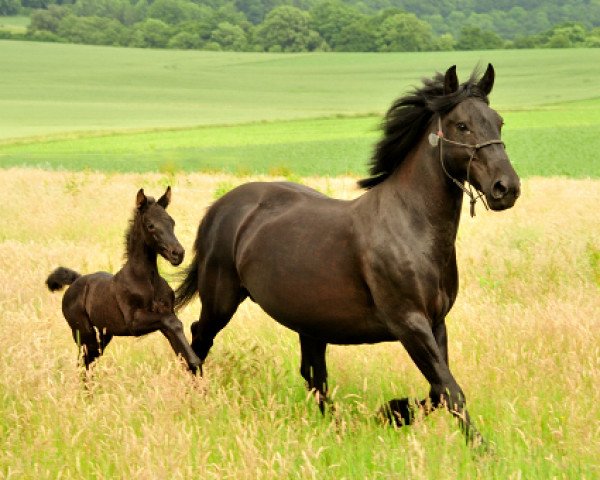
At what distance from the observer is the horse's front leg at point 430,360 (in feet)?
17.1

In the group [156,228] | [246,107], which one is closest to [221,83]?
[246,107]

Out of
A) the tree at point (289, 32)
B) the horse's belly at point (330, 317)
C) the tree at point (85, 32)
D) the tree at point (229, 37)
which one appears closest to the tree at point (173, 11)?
the tree at point (85, 32)

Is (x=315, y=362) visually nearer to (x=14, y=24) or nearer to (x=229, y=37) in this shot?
(x=229, y=37)

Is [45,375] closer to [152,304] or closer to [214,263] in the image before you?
[152,304]

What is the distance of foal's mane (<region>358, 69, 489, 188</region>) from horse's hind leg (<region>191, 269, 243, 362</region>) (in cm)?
141

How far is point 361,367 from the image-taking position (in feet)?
23.0

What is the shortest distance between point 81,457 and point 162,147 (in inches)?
1417

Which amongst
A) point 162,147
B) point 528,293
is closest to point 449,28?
point 162,147

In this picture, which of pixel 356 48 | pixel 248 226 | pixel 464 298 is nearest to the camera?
pixel 248 226

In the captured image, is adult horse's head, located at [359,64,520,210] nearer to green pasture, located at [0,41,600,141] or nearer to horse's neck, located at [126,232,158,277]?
horse's neck, located at [126,232,158,277]

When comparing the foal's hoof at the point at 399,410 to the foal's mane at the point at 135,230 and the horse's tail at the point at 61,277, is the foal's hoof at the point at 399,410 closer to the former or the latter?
the foal's mane at the point at 135,230

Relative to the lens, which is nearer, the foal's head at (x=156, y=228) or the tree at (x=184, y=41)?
the foal's head at (x=156, y=228)

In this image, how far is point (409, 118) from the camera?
576 centimetres

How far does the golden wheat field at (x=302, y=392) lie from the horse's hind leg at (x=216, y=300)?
0.24 meters
